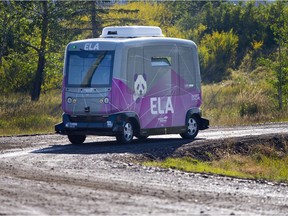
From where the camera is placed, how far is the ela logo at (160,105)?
21.0 metres

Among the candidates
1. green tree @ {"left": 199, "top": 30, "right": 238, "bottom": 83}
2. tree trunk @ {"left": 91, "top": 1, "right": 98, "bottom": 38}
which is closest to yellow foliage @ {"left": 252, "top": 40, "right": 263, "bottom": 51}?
green tree @ {"left": 199, "top": 30, "right": 238, "bottom": 83}

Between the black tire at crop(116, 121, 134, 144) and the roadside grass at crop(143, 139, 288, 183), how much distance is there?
6.75 ft

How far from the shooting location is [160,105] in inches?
837

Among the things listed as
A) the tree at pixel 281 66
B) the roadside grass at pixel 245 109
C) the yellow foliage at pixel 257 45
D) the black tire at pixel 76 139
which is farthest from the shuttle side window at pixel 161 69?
the yellow foliage at pixel 257 45

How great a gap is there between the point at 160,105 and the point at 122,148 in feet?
8.39

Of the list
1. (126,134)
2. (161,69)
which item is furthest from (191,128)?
(126,134)

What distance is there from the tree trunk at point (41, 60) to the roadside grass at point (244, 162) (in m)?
20.8

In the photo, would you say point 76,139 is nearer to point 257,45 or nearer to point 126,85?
point 126,85

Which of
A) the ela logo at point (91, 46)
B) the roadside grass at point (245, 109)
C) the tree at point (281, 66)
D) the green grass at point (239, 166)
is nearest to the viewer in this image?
the green grass at point (239, 166)

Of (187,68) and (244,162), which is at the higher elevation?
(187,68)

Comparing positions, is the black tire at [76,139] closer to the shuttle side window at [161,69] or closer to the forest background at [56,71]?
the shuttle side window at [161,69]

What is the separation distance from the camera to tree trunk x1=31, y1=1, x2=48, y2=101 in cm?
4150

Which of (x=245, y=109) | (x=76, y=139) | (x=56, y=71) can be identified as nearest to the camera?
(x=76, y=139)

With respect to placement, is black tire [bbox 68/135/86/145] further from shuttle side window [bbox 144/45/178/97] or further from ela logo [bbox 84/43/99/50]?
ela logo [bbox 84/43/99/50]
